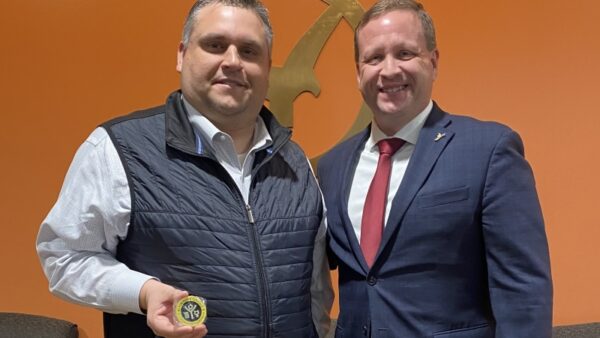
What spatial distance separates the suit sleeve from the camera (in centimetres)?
157

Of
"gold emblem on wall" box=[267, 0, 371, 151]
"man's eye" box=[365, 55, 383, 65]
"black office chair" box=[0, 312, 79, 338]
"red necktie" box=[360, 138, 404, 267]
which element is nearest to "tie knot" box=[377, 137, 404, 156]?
"red necktie" box=[360, 138, 404, 267]

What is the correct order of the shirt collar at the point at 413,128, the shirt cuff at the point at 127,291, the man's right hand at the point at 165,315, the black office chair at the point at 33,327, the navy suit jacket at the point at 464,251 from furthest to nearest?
the black office chair at the point at 33,327
the shirt collar at the point at 413,128
the navy suit jacket at the point at 464,251
the shirt cuff at the point at 127,291
the man's right hand at the point at 165,315

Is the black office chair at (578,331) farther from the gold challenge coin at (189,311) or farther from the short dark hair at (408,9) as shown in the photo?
the gold challenge coin at (189,311)

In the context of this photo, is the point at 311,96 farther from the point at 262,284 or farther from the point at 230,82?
the point at 262,284

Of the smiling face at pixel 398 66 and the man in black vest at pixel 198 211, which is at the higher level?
the smiling face at pixel 398 66

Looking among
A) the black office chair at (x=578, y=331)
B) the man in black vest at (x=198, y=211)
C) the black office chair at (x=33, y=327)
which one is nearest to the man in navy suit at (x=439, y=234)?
the man in black vest at (x=198, y=211)

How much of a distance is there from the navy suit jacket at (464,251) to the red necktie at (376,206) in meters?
0.05

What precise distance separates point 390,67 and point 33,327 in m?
1.94

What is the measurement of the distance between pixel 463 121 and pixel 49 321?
1996 millimetres

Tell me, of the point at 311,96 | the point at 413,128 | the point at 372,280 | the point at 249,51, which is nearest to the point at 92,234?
the point at 249,51

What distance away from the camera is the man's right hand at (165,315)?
3.94 feet

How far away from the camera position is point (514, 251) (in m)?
1.60

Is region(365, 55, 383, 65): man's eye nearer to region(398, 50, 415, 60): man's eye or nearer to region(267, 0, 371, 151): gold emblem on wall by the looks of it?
region(398, 50, 415, 60): man's eye

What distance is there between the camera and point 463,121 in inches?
69.9
